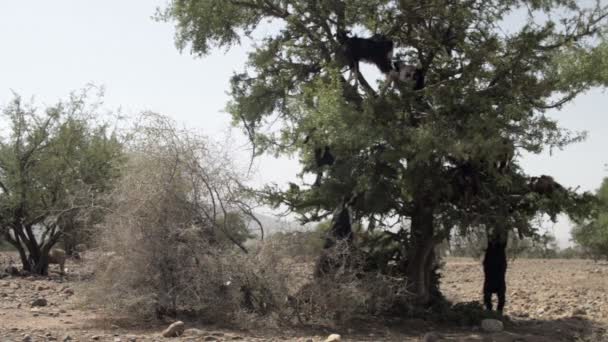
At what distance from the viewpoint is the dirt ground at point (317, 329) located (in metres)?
9.70

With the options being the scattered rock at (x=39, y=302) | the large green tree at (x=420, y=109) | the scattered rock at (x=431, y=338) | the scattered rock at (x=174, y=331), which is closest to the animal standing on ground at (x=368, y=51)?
the large green tree at (x=420, y=109)

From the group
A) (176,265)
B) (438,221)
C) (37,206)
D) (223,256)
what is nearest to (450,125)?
(438,221)

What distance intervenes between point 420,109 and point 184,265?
4.36 m

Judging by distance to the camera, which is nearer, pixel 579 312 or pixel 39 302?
pixel 39 302

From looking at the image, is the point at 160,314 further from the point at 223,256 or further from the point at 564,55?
the point at 564,55

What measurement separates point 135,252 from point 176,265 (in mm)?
630

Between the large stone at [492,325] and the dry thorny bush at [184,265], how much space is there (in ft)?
6.54

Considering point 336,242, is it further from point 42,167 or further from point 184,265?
point 42,167

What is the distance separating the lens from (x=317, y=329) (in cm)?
1073

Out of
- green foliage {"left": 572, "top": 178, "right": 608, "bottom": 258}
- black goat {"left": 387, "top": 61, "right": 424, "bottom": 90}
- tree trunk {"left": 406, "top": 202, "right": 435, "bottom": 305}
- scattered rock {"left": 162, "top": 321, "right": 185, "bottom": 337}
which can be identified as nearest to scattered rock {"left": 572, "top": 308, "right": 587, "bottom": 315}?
tree trunk {"left": 406, "top": 202, "right": 435, "bottom": 305}

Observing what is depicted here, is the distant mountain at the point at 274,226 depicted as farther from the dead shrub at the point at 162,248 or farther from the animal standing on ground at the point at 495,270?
the animal standing on ground at the point at 495,270

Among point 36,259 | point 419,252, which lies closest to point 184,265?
point 419,252

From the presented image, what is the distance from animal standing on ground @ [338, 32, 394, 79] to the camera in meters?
12.6

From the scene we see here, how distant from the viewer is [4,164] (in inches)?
848
